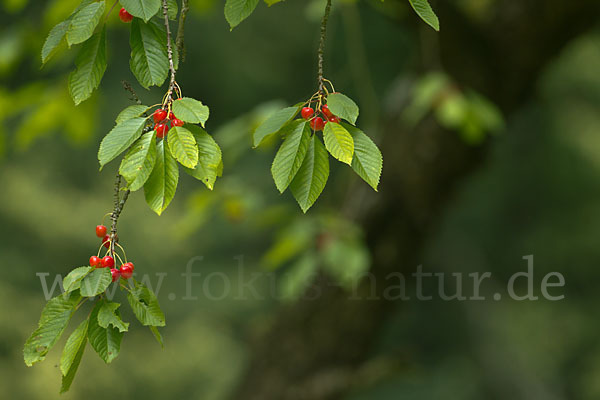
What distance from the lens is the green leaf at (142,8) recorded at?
21.1 inches

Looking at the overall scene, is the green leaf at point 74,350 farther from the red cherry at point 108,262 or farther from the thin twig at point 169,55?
the thin twig at point 169,55

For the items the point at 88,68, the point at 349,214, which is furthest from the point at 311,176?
the point at 349,214

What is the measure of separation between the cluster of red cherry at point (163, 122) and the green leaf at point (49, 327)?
0.53 ft

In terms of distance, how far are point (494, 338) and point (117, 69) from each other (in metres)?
2.69

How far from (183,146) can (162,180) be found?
0.12ft

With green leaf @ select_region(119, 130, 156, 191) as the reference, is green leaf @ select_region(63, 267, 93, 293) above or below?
below

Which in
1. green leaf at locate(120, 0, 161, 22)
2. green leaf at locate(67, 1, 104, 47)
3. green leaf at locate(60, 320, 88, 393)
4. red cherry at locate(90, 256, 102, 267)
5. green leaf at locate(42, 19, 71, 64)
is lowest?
green leaf at locate(60, 320, 88, 393)

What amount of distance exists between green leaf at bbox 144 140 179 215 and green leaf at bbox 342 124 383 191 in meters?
0.16

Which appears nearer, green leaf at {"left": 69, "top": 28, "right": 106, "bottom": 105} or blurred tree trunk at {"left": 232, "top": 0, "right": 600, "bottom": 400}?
green leaf at {"left": 69, "top": 28, "right": 106, "bottom": 105}

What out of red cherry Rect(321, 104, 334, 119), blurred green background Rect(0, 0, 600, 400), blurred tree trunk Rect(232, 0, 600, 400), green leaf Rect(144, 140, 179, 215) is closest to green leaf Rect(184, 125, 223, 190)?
green leaf Rect(144, 140, 179, 215)

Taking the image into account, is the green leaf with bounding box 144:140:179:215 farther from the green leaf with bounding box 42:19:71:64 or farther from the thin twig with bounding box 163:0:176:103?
the green leaf with bounding box 42:19:71:64

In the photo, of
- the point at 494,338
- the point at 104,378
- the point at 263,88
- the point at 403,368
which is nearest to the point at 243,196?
the point at 403,368

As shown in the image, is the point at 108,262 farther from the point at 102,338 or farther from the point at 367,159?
the point at 367,159

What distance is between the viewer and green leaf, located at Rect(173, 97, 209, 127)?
1.66 feet
